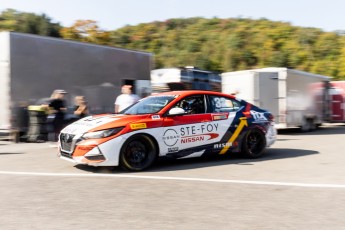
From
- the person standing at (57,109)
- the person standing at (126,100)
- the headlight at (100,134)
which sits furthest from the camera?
the person standing at (57,109)

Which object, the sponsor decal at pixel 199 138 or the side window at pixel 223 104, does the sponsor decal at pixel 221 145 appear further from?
the side window at pixel 223 104

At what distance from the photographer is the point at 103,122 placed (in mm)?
7363

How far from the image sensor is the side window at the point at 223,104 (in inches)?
339

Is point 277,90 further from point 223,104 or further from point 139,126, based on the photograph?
point 139,126

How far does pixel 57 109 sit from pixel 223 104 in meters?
5.82

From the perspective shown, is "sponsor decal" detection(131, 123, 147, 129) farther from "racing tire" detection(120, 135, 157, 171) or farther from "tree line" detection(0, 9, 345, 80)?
"tree line" detection(0, 9, 345, 80)

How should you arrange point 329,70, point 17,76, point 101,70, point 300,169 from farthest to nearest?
point 329,70 → point 101,70 → point 17,76 → point 300,169

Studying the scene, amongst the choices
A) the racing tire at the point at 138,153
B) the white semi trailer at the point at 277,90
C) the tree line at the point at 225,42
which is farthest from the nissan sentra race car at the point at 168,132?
the tree line at the point at 225,42

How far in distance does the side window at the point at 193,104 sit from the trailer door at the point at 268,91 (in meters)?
7.37

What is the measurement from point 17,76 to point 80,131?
5.68 metres

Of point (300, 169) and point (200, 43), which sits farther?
point (200, 43)

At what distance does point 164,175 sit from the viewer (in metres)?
7.18

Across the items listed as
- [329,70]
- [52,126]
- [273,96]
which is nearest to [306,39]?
[329,70]

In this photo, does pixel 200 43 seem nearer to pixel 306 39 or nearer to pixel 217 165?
pixel 306 39
